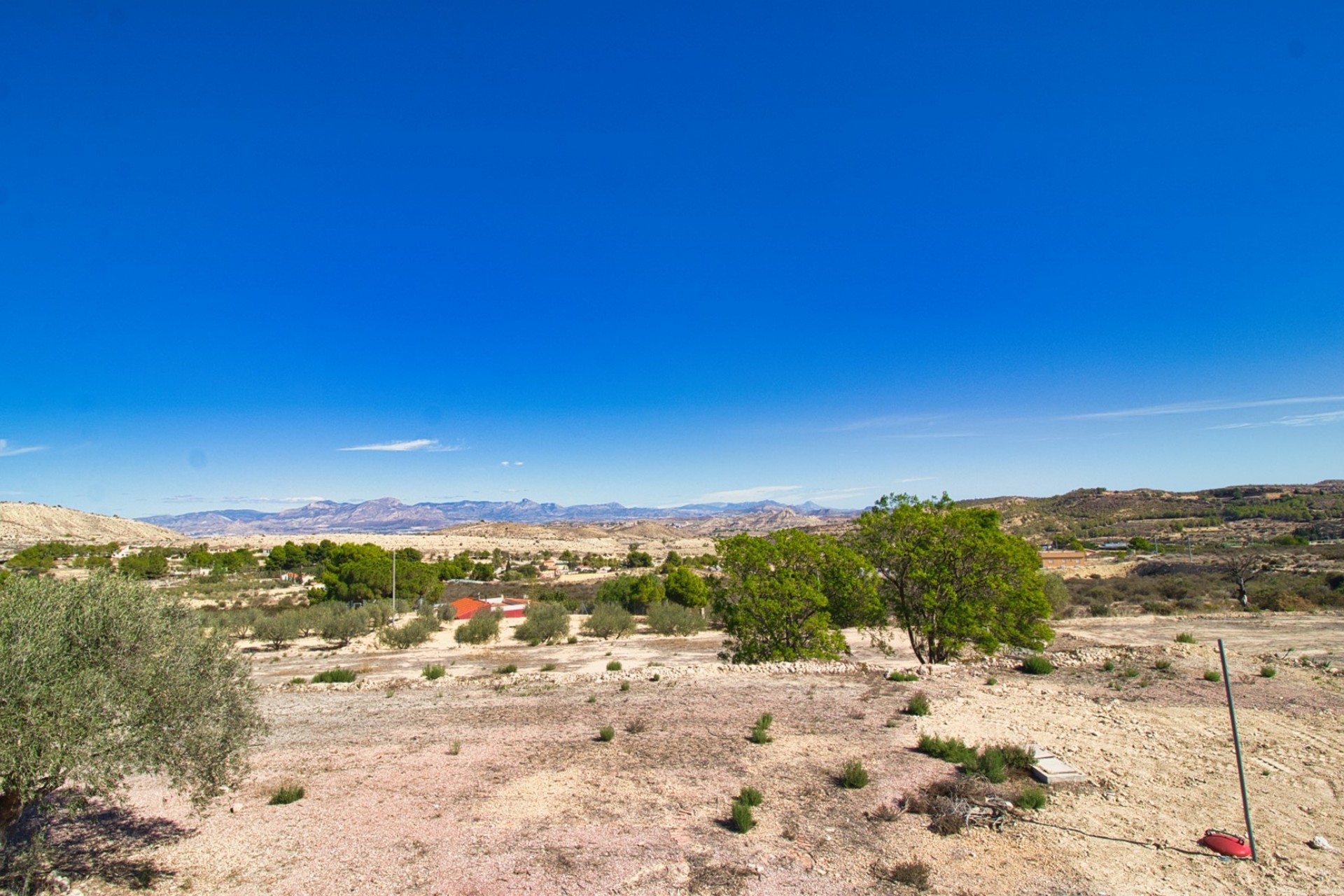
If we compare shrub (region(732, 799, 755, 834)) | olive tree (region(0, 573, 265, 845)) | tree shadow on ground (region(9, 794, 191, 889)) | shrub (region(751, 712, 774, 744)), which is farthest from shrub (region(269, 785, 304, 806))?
shrub (region(751, 712, 774, 744))

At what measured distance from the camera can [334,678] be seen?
2353 cm

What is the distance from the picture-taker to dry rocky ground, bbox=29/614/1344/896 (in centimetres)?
902

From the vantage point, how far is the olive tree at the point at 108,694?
21.0 ft

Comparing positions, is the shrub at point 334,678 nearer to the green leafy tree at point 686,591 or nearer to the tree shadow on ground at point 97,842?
the tree shadow on ground at point 97,842

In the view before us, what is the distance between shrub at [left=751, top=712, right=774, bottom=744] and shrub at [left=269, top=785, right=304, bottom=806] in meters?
9.10

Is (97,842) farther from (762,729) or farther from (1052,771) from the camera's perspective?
(1052,771)

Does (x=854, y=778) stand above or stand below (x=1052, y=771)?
above

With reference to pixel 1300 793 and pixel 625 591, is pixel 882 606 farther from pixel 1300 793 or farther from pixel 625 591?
pixel 625 591

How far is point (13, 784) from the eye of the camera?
652cm

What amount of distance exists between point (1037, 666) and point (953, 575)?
3.90 m

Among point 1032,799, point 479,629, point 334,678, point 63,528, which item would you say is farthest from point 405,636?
point 63,528

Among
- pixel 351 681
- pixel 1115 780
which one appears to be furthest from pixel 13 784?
pixel 351 681

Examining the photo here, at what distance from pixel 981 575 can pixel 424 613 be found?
33.9 metres

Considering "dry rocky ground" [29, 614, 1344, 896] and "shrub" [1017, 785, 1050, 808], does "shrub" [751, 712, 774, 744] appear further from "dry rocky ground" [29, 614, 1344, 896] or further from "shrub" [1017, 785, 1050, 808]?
"shrub" [1017, 785, 1050, 808]
